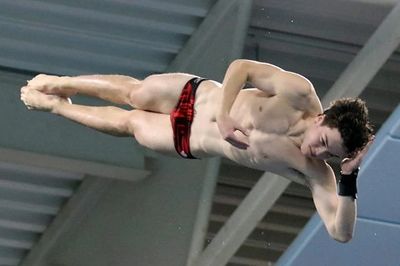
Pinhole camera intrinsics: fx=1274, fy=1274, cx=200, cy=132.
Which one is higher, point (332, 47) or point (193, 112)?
point (332, 47)

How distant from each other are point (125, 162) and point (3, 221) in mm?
1748

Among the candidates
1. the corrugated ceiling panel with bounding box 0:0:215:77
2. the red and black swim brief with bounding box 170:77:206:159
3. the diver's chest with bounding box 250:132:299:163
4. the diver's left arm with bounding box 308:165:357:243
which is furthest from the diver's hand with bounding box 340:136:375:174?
the corrugated ceiling panel with bounding box 0:0:215:77

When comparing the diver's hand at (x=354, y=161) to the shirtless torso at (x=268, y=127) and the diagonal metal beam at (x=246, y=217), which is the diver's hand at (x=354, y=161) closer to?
the shirtless torso at (x=268, y=127)

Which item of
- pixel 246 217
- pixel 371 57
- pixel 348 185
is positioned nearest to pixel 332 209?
pixel 348 185

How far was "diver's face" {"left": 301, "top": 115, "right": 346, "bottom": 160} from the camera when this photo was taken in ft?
14.0

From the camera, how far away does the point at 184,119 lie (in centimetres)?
488

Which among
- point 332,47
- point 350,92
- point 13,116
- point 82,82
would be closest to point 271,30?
point 332,47

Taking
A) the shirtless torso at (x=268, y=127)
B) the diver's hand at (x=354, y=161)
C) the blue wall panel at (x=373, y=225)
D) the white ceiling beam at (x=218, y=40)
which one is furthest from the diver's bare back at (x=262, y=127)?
the white ceiling beam at (x=218, y=40)

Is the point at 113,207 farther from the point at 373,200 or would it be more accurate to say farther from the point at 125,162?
the point at 373,200

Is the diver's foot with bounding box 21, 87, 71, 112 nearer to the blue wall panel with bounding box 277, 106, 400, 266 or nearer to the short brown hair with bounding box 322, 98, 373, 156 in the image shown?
the short brown hair with bounding box 322, 98, 373, 156

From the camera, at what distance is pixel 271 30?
292 inches

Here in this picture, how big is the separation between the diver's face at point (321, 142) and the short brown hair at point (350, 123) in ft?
0.06

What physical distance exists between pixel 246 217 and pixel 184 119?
6.78 feet

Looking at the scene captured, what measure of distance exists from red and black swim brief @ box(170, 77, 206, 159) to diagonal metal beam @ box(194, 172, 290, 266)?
1934mm
